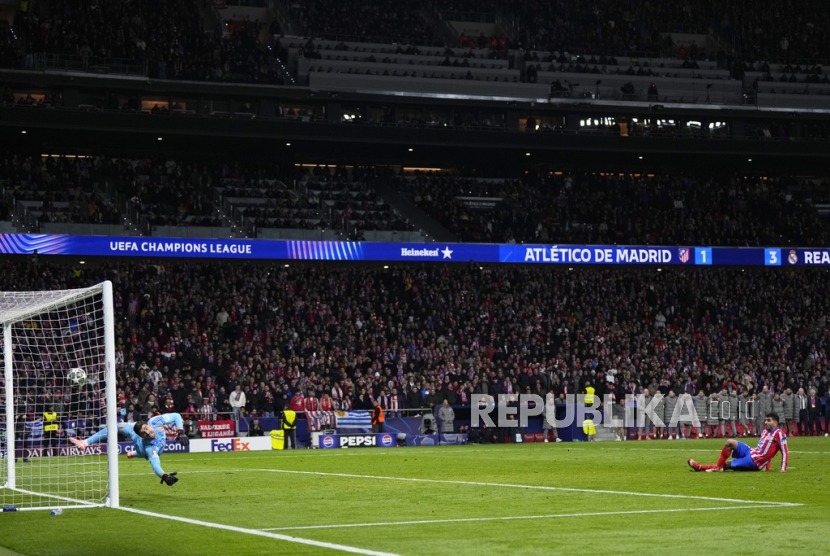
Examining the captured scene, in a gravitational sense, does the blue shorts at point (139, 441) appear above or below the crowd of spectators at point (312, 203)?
below

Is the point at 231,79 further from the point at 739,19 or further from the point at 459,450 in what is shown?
the point at 739,19

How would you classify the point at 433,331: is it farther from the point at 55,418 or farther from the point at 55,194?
the point at 55,418

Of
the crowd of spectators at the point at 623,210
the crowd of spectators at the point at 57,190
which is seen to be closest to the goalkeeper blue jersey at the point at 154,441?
the crowd of spectators at the point at 57,190

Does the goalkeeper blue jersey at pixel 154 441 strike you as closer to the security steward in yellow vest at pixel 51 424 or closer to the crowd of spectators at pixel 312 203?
the security steward in yellow vest at pixel 51 424

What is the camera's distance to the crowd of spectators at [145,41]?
45719 mm

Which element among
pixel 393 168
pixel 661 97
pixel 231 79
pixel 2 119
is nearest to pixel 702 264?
pixel 661 97

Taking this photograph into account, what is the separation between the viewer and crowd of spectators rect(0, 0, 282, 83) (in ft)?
150

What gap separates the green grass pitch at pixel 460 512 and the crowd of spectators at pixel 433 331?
42.9ft

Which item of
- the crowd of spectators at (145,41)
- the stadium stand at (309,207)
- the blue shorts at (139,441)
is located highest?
the crowd of spectators at (145,41)

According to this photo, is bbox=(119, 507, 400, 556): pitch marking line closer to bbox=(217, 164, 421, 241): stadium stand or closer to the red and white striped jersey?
the red and white striped jersey

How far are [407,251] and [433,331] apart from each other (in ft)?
14.6

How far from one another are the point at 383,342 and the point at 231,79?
1622 centimetres

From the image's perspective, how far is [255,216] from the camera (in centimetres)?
4453

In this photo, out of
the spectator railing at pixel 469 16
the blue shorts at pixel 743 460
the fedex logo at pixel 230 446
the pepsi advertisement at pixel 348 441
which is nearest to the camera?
the blue shorts at pixel 743 460
